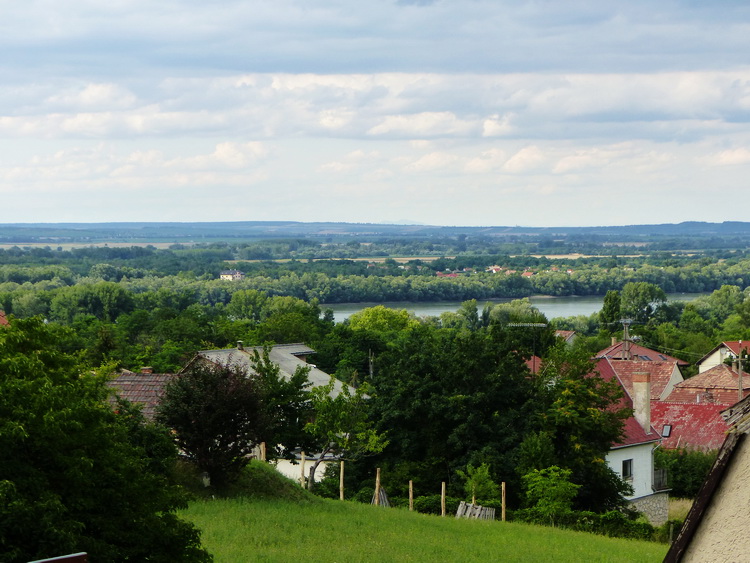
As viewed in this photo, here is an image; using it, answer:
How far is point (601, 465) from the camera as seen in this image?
34.4 meters

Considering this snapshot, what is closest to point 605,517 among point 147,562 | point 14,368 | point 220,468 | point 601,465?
point 601,465

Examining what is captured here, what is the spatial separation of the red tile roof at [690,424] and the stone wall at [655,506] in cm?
737

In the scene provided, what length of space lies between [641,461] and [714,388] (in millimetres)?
22452

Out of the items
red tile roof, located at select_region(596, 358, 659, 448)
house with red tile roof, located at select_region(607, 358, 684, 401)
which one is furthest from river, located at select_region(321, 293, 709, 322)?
red tile roof, located at select_region(596, 358, 659, 448)

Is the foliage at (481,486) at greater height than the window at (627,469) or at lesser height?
greater

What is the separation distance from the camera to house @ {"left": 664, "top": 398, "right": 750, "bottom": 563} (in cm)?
776

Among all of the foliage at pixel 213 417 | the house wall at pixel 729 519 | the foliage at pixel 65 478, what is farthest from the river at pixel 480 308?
the house wall at pixel 729 519

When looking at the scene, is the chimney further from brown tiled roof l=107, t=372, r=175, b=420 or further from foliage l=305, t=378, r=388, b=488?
brown tiled roof l=107, t=372, r=175, b=420

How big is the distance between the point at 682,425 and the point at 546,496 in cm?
2026

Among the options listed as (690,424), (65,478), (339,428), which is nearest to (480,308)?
(690,424)

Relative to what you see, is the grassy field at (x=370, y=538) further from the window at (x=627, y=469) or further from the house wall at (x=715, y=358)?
the house wall at (x=715, y=358)

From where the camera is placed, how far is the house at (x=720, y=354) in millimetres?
79250

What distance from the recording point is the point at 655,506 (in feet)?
127

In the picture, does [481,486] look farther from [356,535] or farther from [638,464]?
[638,464]
